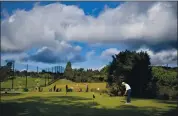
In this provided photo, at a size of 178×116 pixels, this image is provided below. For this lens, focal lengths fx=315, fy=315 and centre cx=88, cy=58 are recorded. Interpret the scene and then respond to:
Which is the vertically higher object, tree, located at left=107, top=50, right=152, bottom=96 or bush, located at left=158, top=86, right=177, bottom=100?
tree, located at left=107, top=50, right=152, bottom=96

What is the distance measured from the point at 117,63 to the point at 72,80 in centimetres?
2532

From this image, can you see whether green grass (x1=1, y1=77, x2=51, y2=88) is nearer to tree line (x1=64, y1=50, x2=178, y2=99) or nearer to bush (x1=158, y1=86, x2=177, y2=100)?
tree line (x1=64, y1=50, x2=178, y2=99)

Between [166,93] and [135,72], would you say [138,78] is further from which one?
[166,93]

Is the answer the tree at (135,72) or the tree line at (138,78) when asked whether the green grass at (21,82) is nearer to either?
the tree line at (138,78)

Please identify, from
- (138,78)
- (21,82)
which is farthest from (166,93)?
(21,82)

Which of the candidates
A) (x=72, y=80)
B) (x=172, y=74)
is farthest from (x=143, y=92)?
(x=72, y=80)

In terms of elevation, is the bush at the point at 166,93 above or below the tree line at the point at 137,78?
below

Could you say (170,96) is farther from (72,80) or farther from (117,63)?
(72,80)

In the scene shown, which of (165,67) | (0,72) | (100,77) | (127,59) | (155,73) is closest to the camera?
(0,72)

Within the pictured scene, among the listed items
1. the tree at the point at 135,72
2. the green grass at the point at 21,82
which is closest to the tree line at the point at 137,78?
the tree at the point at 135,72

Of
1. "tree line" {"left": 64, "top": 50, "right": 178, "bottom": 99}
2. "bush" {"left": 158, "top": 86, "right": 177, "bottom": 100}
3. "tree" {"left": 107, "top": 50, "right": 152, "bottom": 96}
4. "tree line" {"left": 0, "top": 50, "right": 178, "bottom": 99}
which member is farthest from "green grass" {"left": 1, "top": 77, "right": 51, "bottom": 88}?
"bush" {"left": 158, "top": 86, "right": 177, "bottom": 100}

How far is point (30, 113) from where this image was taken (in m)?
17.0

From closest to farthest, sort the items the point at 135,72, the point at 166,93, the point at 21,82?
the point at 166,93
the point at 135,72
the point at 21,82

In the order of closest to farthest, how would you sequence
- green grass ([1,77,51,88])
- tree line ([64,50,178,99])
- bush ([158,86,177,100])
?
bush ([158,86,177,100]) → tree line ([64,50,178,99]) → green grass ([1,77,51,88])
